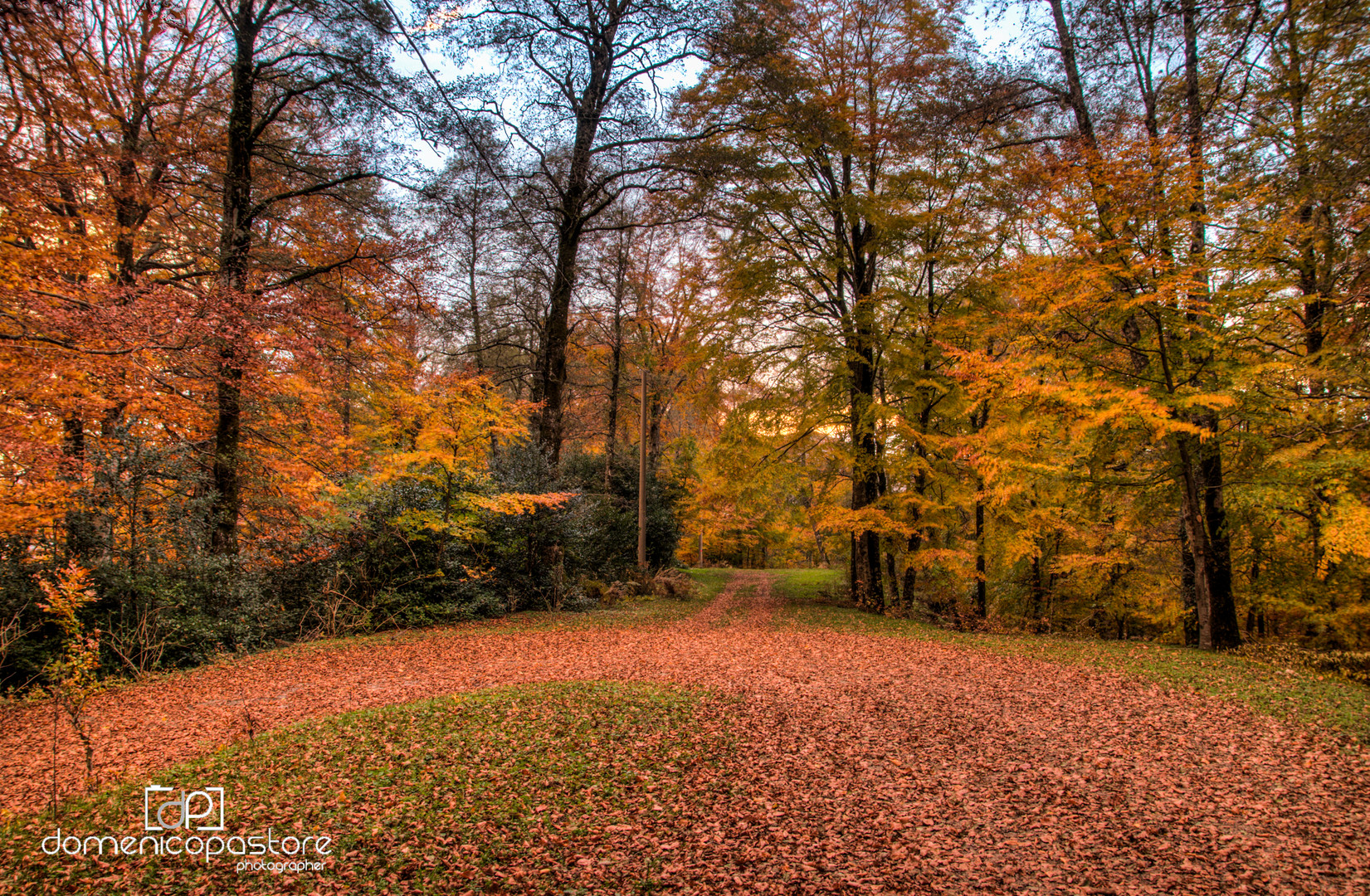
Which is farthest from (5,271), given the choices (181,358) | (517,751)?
(517,751)

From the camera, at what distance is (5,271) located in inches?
197

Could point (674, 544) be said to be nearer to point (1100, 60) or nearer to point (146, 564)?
point (146, 564)

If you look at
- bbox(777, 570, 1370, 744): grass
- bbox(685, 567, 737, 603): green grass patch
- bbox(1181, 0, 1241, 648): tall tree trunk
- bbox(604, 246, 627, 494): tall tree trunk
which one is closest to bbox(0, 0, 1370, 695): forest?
bbox(1181, 0, 1241, 648): tall tree trunk

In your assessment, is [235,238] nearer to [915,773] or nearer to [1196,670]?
[915,773]

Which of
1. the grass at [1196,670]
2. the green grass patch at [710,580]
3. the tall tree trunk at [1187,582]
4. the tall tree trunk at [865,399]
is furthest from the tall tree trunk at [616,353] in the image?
the tall tree trunk at [1187,582]

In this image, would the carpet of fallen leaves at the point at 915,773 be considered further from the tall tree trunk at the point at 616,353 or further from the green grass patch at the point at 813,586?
the tall tree trunk at the point at 616,353

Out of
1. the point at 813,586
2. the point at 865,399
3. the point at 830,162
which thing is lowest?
the point at 813,586

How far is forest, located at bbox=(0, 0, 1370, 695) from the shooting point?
5715mm

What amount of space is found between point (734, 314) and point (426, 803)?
9.71 m

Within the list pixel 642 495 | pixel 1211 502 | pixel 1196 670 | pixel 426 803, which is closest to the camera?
pixel 426 803

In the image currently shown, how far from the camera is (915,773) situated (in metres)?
3.57

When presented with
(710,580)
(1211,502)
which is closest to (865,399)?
(1211,502)

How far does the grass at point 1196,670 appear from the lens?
457 centimetres

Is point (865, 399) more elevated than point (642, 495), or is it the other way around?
point (865, 399)
